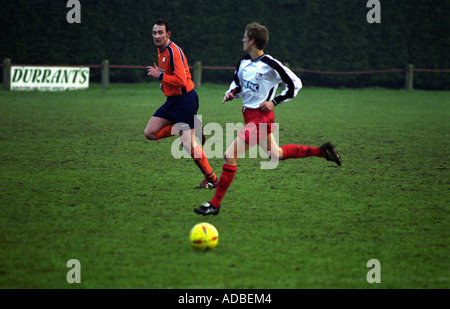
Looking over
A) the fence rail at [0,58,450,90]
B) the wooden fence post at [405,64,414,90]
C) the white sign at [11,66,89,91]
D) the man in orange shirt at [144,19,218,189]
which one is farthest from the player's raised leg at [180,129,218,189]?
the wooden fence post at [405,64,414,90]

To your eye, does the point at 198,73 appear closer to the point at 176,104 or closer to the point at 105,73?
the point at 105,73

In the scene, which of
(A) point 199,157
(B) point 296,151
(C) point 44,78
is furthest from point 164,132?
(C) point 44,78

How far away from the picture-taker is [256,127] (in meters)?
5.56

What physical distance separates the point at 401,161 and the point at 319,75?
14468 millimetres

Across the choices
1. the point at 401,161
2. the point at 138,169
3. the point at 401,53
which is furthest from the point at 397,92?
the point at 138,169

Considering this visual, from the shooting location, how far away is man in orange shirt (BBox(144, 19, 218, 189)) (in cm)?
653

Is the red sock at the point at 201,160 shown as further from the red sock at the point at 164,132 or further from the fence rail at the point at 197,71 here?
the fence rail at the point at 197,71

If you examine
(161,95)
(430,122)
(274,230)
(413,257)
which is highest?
(161,95)

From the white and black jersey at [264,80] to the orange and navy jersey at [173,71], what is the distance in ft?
3.58

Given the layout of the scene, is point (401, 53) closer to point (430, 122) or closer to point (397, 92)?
point (397, 92)

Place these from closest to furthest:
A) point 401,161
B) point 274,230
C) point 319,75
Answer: point 274,230
point 401,161
point 319,75

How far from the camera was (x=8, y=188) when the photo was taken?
20.8 feet

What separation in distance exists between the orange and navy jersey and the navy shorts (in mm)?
73

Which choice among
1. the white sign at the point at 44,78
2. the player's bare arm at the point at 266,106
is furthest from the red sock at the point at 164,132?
the white sign at the point at 44,78
